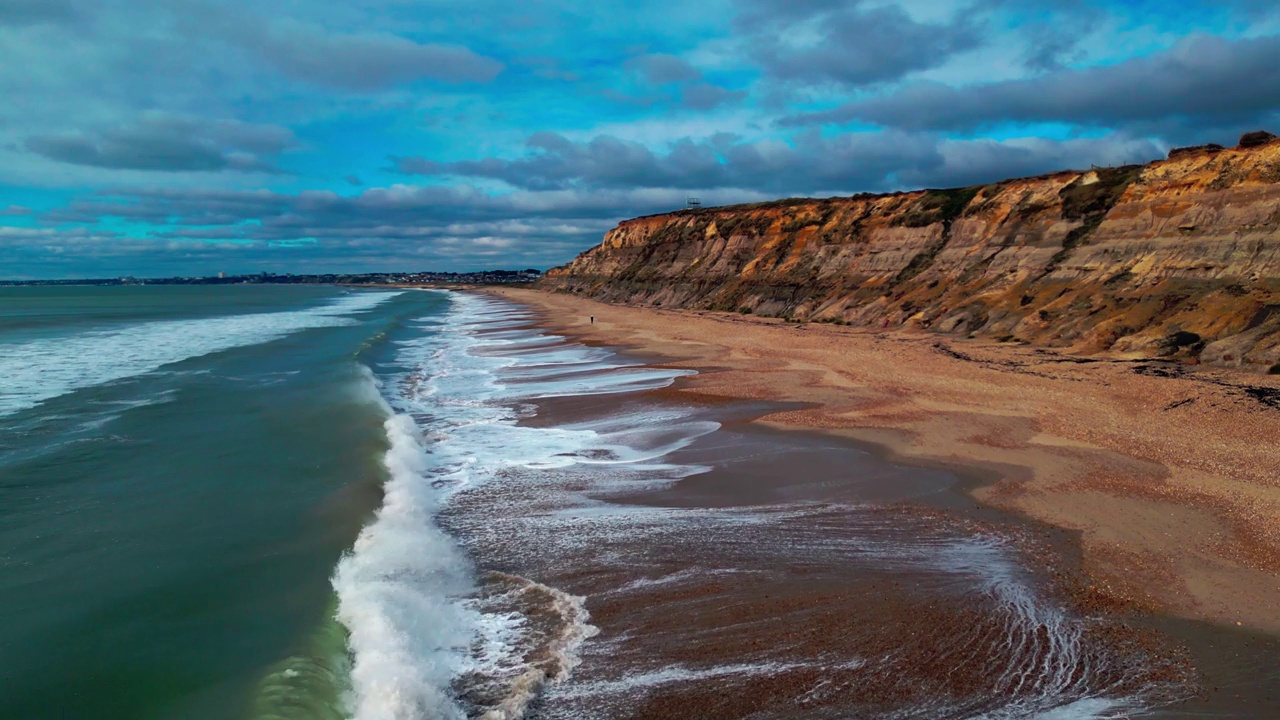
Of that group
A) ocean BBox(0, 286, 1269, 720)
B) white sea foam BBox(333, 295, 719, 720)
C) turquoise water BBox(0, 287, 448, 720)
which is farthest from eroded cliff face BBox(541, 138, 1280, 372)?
turquoise water BBox(0, 287, 448, 720)

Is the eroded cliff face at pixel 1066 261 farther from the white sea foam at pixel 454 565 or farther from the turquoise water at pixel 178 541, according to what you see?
the turquoise water at pixel 178 541

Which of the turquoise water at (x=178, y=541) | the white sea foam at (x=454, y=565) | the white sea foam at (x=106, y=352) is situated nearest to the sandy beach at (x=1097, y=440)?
the white sea foam at (x=454, y=565)

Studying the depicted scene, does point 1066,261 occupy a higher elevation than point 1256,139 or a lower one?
lower

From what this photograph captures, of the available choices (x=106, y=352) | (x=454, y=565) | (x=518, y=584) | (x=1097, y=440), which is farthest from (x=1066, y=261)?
(x=106, y=352)

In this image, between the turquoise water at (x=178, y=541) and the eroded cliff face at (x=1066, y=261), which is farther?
the eroded cliff face at (x=1066, y=261)

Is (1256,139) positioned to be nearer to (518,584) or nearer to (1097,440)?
(1097,440)

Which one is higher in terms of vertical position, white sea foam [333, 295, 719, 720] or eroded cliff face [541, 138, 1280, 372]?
eroded cliff face [541, 138, 1280, 372]

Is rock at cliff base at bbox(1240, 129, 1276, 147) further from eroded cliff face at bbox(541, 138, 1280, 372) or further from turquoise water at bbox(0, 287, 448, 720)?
turquoise water at bbox(0, 287, 448, 720)
